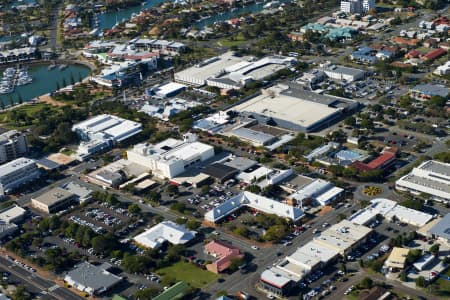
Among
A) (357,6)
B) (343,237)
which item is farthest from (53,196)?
(357,6)

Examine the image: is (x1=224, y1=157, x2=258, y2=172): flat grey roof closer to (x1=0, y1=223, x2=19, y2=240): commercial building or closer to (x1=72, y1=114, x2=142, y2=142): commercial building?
(x1=72, y1=114, x2=142, y2=142): commercial building

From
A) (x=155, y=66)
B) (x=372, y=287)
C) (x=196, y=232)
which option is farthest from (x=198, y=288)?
(x=155, y=66)

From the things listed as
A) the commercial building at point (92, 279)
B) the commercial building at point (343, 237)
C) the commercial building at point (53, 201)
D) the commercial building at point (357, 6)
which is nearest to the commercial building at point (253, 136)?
the commercial building at point (343, 237)

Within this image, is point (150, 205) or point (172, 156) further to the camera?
point (172, 156)

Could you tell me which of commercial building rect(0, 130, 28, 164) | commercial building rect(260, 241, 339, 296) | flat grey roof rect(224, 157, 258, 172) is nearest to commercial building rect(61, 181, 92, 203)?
commercial building rect(0, 130, 28, 164)

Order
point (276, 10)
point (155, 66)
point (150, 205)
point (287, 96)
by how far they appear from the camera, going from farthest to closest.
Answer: point (276, 10) < point (155, 66) < point (287, 96) < point (150, 205)

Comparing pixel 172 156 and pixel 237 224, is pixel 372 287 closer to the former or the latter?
pixel 237 224

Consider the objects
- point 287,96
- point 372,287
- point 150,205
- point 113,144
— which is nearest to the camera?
point 372,287
